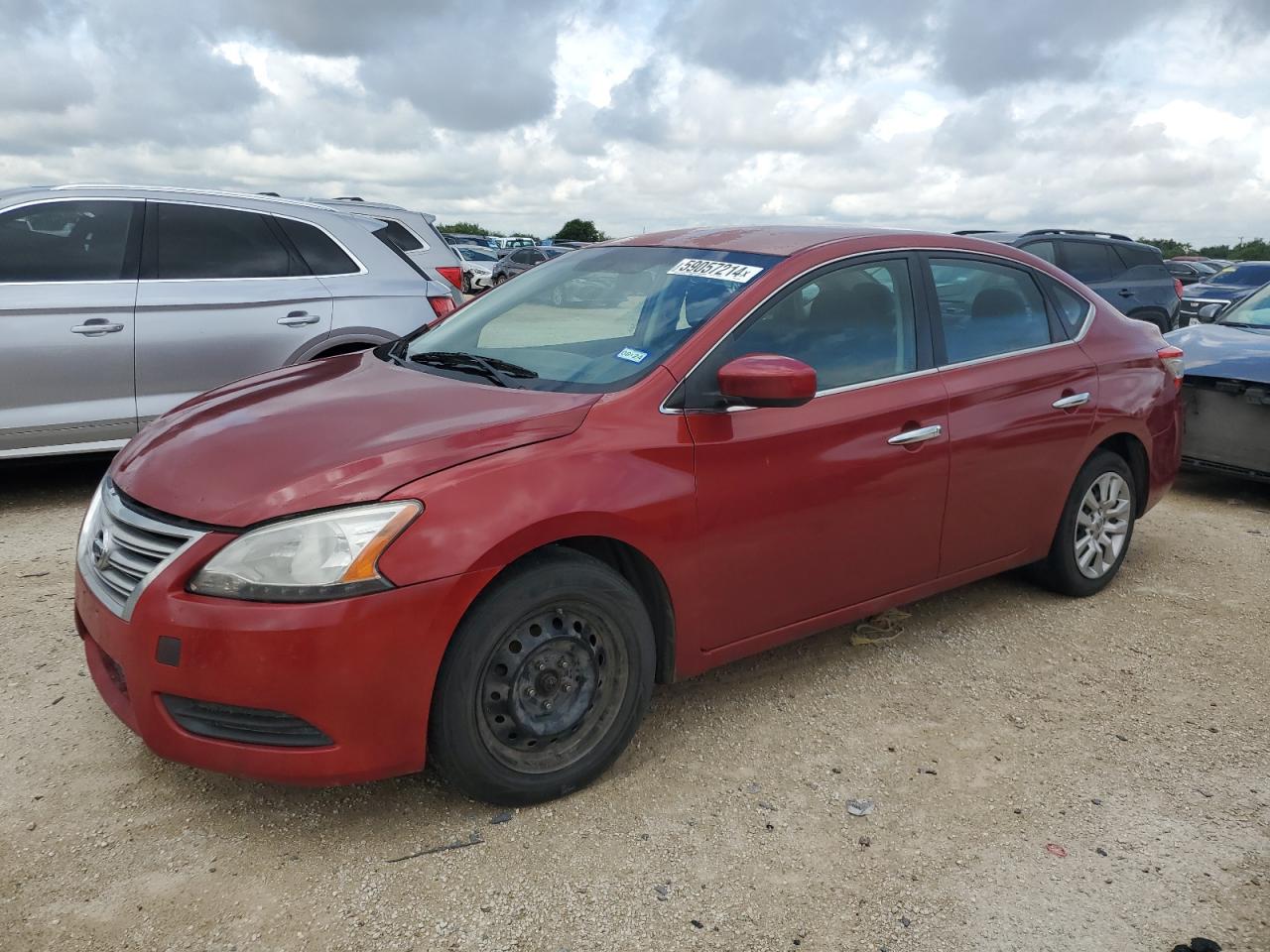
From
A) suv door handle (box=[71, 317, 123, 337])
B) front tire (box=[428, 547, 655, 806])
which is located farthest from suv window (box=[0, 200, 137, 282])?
front tire (box=[428, 547, 655, 806])

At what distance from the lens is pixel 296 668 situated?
2.52 m

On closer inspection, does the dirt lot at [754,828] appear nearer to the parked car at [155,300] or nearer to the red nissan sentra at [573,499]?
the red nissan sentra at [573,499]

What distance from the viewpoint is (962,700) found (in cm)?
377

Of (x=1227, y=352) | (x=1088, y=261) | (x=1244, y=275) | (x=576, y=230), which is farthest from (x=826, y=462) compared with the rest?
(x=576, y=230)

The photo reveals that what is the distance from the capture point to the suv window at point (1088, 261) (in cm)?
1186

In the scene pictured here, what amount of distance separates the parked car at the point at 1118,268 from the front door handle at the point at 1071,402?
7399 millimetres

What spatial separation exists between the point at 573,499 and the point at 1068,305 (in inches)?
110

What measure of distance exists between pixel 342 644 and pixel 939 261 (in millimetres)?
2721

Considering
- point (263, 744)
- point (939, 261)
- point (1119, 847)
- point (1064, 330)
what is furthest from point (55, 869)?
point (1064, 330)

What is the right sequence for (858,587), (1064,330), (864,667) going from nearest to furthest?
(858,587), (864,667), (1064,330)

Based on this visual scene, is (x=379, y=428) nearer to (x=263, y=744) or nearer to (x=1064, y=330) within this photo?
(x=263, y=744)

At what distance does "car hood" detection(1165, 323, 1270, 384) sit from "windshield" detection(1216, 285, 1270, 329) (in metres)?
0.16

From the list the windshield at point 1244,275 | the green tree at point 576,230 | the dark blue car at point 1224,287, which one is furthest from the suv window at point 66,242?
the green tree at point 576,230

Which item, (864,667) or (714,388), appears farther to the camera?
(864,667)
